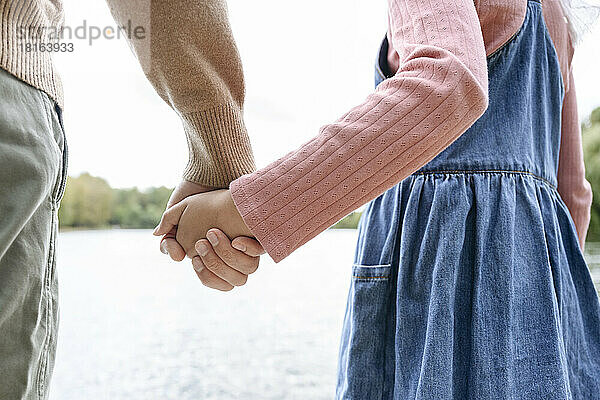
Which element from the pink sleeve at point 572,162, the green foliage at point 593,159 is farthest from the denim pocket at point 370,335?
the green foliage at point 593,159

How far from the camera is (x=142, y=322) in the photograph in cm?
114

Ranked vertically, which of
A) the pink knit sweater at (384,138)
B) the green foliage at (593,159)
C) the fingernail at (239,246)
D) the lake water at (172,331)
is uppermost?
the green foliage at (593,159)

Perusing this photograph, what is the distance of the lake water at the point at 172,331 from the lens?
113 centimetres

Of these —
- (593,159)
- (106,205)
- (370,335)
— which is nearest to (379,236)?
(370,335)

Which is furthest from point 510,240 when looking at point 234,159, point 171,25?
point 171,25

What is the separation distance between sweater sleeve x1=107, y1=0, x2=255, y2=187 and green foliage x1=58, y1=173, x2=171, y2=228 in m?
0.30

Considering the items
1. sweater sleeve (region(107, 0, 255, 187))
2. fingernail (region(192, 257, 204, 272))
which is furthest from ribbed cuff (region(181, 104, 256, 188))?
fingernail (region(192, 257, 204, 272))

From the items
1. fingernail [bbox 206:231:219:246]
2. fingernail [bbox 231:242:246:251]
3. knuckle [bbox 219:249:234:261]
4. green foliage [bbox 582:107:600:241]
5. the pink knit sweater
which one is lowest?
knuckle [bbox 219:249:234:261]

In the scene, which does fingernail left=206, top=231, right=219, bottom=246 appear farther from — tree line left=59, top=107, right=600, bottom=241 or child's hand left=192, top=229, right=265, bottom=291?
tree line left=59, top=107, right=600, bottom=241

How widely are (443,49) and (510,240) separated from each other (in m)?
0.25

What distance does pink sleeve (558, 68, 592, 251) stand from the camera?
0.89 m

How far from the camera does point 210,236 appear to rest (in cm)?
70

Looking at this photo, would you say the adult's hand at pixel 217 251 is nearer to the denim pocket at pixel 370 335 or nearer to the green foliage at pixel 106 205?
the denim pocket at pixel 370 335

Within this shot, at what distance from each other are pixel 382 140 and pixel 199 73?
0.92 ft
